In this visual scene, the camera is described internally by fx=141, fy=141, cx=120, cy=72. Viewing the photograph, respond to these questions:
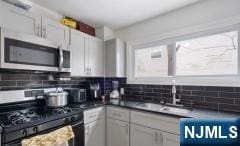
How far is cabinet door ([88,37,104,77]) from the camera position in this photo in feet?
7.60

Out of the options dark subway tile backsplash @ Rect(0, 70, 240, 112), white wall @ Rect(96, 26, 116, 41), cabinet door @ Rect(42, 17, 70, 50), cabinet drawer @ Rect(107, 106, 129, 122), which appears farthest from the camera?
white wall @ Rect(96, 26, 116, 41)

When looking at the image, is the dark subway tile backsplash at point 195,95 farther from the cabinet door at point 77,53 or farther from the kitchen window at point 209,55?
the cabinet door at point 77,53

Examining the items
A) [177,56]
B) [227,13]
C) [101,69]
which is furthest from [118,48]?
[227,13]

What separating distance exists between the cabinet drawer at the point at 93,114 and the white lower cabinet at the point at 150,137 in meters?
0.51

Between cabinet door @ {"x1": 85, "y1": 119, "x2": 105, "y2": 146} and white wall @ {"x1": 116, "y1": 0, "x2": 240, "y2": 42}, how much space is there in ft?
5.03

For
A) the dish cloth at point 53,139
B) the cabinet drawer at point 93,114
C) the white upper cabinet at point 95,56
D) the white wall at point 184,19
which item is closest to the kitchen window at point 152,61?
the white wall at point 184,19

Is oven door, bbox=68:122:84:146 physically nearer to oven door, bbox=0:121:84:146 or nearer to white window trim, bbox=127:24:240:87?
oven door, bbox=0:121:84:146

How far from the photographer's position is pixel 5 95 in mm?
1548

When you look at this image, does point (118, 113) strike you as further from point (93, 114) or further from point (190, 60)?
point (190, 60)

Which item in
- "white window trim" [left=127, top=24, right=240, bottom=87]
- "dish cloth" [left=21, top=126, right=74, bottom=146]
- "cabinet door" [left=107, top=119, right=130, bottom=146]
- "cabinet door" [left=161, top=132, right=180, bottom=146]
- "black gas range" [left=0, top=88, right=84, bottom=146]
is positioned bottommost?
"cabinet door" [left=107, top=119, right=130, bottom=146]

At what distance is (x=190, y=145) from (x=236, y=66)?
110 centimetres

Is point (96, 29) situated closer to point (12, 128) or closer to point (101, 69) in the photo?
point (101, 69)

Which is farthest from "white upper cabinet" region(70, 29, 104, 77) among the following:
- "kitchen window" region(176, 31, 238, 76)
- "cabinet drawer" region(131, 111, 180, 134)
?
"kitchen window" region(176, 31, 238, 76)

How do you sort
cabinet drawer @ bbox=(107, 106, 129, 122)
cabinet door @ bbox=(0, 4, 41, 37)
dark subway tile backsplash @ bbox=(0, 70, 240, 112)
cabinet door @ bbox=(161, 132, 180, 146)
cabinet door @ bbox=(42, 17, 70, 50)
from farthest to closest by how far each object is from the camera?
cabinet drawer @ bbox=(107, 106, 129, 122), cabinet door @ bbox=(42, 17, 70, 50), dark subway tile backsplash @ bbox=(0, 70, 240, 112), cabinet door @ bbox=(161, 132, 180, 146), cabinet door @ bbox=(0, 4, 41, 37)
